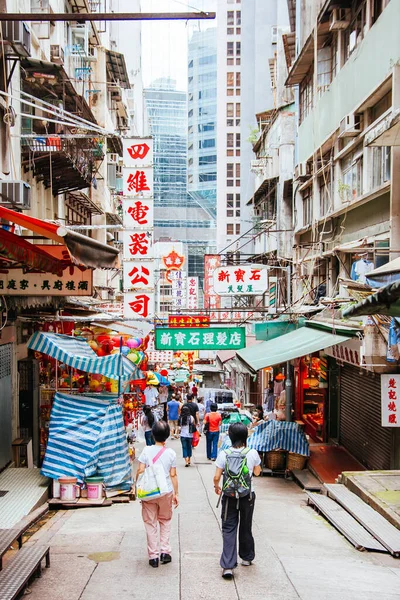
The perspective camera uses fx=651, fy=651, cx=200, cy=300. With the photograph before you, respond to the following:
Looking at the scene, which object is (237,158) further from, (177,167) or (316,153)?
(316,153)

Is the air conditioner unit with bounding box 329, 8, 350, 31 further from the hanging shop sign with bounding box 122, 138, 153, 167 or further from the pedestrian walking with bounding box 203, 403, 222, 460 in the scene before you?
the pedestrian walking with bounding box 203, 403, 222, 460

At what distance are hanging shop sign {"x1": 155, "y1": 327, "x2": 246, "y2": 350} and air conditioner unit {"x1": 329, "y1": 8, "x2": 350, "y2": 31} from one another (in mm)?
8900

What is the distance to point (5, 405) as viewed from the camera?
12.3 m

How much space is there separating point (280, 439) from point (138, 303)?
16.3 feet

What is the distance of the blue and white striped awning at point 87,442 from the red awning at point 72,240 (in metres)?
3.50

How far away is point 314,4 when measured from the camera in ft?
65.6

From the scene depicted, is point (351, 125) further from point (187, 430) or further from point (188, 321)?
point (187, 430)

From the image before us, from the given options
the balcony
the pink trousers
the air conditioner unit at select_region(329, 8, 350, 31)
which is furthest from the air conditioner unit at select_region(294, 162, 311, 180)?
the pink trousers

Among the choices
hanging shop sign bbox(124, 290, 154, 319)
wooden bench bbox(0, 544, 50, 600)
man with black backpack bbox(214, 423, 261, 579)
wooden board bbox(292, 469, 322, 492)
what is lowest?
wooden board bbox(292, 469, 322, 492)

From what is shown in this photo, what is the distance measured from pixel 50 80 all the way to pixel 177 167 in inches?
3680

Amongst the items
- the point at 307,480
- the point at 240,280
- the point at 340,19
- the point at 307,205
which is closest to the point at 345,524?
the point at 307,480

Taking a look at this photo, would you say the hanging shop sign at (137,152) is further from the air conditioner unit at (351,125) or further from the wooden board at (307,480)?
the wooden board at (307,480)

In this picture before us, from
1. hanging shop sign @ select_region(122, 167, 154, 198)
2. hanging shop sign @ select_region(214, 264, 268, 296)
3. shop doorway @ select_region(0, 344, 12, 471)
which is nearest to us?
shop doorway @ select_region(0, 344, 12, 471)

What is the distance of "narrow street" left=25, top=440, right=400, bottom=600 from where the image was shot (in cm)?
622
